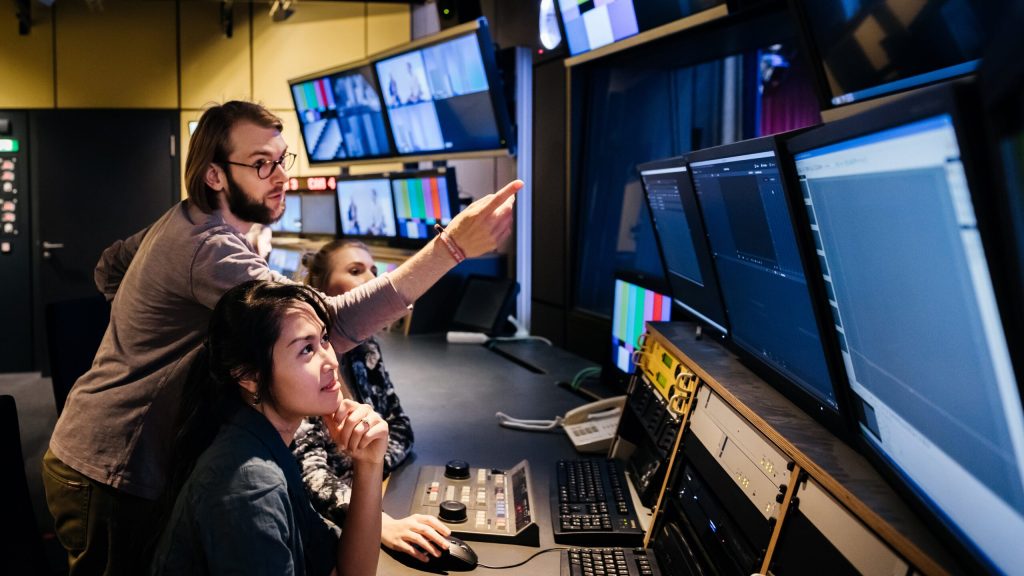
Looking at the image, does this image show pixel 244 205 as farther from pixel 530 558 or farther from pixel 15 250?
pixel 15 250

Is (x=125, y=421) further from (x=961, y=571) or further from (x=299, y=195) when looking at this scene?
(x=299, y=195)

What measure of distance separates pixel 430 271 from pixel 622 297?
1099 millimetres

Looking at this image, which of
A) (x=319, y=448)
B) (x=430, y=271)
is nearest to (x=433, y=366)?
(x=319, y=448)

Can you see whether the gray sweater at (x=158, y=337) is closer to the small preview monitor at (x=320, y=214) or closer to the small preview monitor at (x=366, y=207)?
the small preview monitor at (x=366, y=207)

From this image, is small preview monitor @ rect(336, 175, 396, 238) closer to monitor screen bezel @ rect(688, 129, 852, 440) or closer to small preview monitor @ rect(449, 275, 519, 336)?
small preview monitor @ rect(449, 275, 519, 336)

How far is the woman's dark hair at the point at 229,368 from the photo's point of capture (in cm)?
122

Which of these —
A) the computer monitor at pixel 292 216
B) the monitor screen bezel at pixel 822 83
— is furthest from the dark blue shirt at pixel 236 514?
the computer monitor at pixel 292 216

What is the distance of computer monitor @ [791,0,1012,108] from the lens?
46.3 inches

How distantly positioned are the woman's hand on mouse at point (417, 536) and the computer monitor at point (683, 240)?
2.30 feet

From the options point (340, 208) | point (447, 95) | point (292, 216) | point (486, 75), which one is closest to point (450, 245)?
point (486, 75)

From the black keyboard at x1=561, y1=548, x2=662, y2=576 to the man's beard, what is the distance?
0.89m

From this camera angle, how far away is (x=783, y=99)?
19.0ft

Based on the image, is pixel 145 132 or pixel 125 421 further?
pixel 145 132

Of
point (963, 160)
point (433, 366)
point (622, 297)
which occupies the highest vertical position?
point (963, 160)
